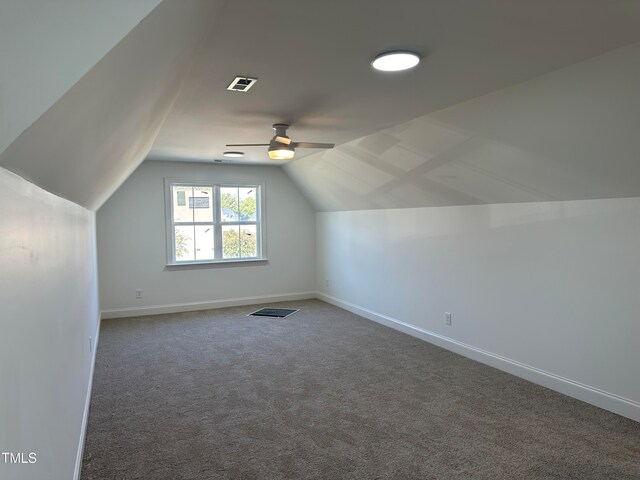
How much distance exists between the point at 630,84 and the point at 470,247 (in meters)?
2.18

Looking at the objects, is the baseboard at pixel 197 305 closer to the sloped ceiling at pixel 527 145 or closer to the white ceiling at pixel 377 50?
the sloped ceiling at pixel 527 145

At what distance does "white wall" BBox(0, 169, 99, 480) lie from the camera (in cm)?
97

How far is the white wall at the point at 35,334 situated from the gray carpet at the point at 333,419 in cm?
80

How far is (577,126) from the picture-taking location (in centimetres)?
260

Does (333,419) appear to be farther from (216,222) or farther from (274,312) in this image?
(216,222)

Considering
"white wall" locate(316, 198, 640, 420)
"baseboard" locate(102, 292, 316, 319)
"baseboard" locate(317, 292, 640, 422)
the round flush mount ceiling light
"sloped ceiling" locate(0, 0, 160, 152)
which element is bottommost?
"baseboard" locate(317, 292, 640, 422)

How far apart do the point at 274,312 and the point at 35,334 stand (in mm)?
5016

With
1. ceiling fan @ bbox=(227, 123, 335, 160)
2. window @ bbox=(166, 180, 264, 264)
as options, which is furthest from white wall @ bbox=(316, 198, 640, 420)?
window @ bbox=(166, 180, 264, 264)

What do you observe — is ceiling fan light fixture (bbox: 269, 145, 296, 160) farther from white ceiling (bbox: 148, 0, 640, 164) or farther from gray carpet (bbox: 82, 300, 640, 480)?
gray carpet (bbox: 82, 300, 640, 480)

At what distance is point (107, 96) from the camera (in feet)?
3.97

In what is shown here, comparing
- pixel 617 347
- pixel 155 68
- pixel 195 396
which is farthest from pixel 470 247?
pixel 155 68

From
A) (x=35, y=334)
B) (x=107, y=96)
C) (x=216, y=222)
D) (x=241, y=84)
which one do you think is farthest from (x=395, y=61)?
(x=216, y=222)

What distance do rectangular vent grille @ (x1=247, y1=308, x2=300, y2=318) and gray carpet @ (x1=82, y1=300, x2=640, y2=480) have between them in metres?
1.33

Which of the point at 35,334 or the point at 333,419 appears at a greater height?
the point at 35,334
